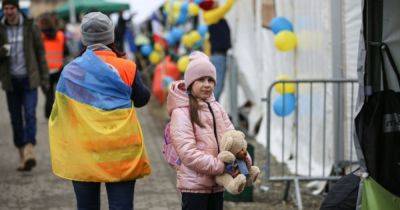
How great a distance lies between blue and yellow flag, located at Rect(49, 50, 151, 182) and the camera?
16.6ft

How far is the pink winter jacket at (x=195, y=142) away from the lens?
502cm

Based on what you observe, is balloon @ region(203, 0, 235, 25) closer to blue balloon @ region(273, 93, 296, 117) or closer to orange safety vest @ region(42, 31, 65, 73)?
orange safety vest @ region(42, 31, 65, 73)

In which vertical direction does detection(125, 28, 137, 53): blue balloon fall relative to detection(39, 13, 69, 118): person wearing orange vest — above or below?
above

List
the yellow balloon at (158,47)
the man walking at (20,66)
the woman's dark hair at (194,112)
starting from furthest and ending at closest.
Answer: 1. the yellow balloon at (158,47)
2. the man walking at (20,66)
3. the woman's dark hair at (194,112)

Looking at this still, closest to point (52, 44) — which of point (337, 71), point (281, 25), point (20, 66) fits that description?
point (20, 66)

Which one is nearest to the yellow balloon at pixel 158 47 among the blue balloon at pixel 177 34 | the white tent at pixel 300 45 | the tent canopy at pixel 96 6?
the blue balloon at pixel 177 34

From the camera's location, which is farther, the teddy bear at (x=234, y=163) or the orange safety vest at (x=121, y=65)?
the orange safety vest at (x=121, y=65)

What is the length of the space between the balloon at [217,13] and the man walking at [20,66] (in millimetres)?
3282

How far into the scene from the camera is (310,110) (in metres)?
8.54

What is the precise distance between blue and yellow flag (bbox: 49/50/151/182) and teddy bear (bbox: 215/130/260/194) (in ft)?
1.76

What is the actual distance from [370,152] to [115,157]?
155cm

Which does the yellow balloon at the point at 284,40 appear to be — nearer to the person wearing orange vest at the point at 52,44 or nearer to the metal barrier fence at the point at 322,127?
the metal barrier fence at the point at 322,127

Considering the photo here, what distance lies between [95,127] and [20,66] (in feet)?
14.3

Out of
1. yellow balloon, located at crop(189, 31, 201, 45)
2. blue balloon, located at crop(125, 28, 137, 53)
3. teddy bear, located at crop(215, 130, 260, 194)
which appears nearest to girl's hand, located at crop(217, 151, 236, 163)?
teddy bear, located at crop(215, 130, 260, 194)
